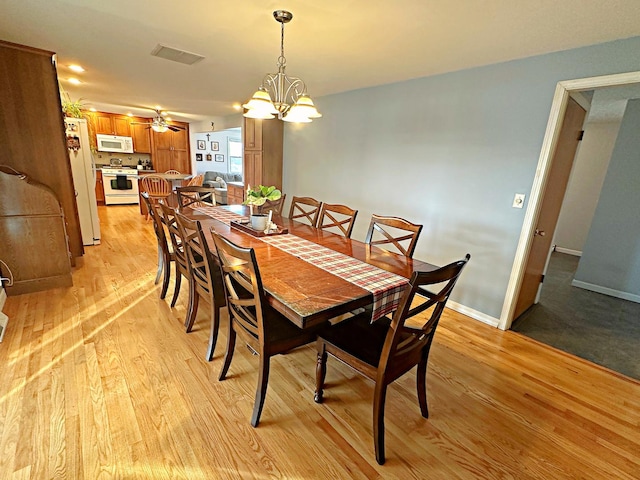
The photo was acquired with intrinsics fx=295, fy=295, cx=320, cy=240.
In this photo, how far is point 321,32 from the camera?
84.7 inches

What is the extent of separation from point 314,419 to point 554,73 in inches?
116

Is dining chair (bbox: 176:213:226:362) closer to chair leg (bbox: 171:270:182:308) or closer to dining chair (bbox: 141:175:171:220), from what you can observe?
chair leg (bbox: 171:270:182:308)

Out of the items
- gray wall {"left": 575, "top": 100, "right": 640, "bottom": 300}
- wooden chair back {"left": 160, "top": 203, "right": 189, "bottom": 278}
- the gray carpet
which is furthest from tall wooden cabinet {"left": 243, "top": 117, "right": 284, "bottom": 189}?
gray wall {"left": 575, "top": 100, "right": 640, "bottom": 300}

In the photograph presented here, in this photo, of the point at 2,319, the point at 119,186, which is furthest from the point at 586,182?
the point at 119,186

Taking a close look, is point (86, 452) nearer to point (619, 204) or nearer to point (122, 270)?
point (122, 270)

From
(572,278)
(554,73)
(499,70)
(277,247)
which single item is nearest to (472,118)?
(499,70)

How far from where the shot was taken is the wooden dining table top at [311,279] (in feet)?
4.23

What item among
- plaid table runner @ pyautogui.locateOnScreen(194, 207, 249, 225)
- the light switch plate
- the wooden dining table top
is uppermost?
the light switch plate

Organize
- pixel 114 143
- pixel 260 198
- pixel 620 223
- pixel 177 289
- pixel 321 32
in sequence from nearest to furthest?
pixel 321 32
pixel 260 198
pixel 177 289
pixel 620 223
pixel 114 143

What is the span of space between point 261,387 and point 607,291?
4.39 m

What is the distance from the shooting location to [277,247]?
2.06 m

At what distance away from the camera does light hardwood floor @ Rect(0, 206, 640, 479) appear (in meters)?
1.38

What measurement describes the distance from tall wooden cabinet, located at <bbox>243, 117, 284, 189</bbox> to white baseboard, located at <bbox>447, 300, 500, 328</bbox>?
3.37 meters

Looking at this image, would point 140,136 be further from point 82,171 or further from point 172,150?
point 82,171
